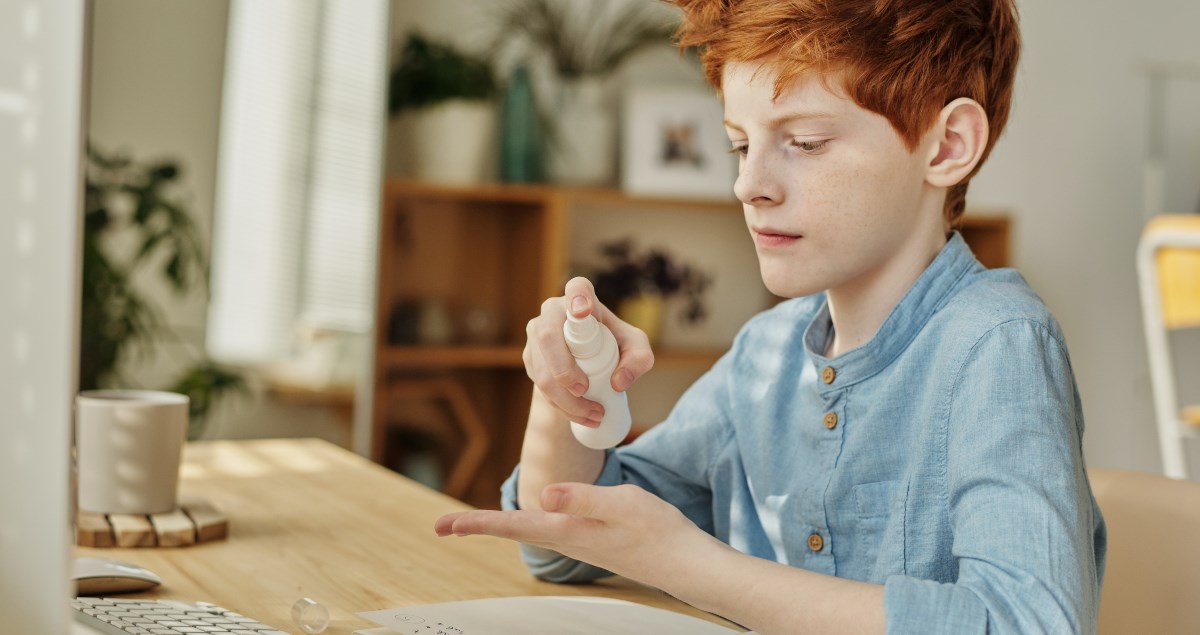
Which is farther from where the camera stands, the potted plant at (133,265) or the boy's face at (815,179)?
the potted plant at (133,265)

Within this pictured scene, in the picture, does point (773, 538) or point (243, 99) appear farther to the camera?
point (243, 99)

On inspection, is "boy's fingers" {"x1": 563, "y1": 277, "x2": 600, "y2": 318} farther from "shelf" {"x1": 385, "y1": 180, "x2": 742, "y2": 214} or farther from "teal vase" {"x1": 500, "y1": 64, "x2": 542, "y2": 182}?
"teal vase" {"x1": 500, "y1": 64, "x2": 542, "y2": 182}

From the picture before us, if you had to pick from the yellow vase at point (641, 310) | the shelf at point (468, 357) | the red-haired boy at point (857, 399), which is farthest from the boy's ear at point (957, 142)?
the yellow vase at point (641, 310)

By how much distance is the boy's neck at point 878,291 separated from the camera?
981 mm

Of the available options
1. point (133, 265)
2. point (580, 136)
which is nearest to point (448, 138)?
point (580, 136)

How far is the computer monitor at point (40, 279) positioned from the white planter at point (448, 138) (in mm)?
3021

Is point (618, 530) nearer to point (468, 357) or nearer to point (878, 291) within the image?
point (878, 291)

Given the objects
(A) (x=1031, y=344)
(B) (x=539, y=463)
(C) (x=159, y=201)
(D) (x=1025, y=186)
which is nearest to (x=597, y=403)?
(B) (x=539, y=463)

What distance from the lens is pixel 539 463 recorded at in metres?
1.06

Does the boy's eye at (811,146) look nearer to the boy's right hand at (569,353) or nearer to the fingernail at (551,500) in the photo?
the boy's right hand at (569,353)

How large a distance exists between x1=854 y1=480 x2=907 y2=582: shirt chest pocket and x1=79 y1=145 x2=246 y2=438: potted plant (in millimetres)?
2462

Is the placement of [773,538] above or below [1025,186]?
below

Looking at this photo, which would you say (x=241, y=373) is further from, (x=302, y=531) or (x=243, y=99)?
(x=302, y=531)

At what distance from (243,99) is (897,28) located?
2603 mm
